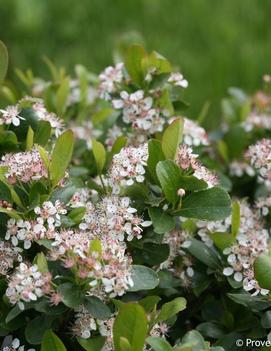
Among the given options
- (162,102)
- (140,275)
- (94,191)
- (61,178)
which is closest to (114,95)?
(162,102)

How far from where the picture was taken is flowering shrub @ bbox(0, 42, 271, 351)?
50.1 inches

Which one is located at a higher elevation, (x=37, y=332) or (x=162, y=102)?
(x=162, y=102)

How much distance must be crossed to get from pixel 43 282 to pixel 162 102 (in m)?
0.65

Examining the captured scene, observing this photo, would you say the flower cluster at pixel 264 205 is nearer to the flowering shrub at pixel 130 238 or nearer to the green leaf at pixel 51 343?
the flowering shrub at pixel 130 238

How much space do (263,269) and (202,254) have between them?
0.86 ft

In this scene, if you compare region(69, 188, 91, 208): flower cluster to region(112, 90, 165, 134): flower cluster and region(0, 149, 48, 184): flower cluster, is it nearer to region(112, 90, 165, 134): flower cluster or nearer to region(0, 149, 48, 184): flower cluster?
region(0, 149, 48, 184): flower cluster

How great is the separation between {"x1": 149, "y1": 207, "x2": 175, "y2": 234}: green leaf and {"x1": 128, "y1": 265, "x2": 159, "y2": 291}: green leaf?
3.1 inches

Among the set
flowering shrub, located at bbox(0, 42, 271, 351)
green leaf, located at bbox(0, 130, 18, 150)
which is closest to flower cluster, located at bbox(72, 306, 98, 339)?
flowering shrub, located at bbox(0, 42, 271, 351)

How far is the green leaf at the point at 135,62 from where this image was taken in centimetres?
174

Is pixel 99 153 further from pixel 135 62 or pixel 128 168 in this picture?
pixel 135 62

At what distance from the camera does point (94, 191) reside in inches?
63.2

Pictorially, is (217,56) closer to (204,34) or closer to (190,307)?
(204,34)

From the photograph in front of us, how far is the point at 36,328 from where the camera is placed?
1.36m

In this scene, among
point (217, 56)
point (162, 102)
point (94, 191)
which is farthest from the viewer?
point (217, 56)
